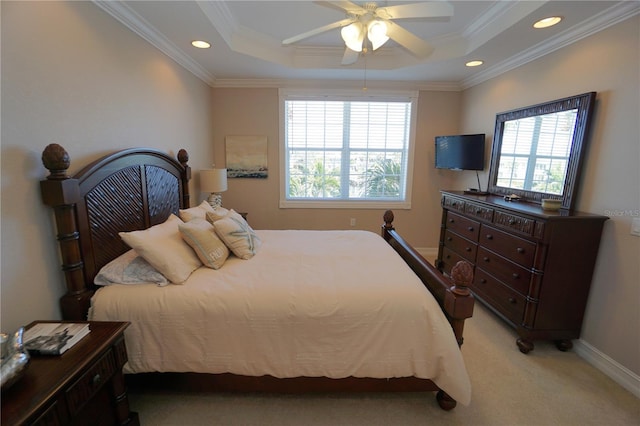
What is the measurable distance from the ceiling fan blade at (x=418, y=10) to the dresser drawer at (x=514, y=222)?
1611 mm

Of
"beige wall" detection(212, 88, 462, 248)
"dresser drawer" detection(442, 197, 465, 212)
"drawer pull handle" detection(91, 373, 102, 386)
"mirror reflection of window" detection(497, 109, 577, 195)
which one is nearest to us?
"drawer pull handle" detection(91, 373, 102, 386)

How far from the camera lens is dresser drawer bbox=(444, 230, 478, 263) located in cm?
286

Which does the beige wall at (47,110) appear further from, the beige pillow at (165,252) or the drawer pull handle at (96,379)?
the drawer pull handle at (96,379)

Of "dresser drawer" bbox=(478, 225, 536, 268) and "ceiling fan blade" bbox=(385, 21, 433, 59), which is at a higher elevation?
"ceiling fan blade" bbox=(385, 21, 433, 59)

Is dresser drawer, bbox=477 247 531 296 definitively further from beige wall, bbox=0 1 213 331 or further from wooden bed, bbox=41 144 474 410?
beige wall, bbox=0 1 213 331

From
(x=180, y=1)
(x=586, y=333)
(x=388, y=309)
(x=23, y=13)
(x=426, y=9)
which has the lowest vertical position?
(x=586, y=333)

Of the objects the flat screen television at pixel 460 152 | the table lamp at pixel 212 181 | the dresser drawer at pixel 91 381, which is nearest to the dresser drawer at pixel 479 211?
the flat screen television at pixel 460 152

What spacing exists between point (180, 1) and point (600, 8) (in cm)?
294

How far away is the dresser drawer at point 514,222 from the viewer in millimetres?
2135

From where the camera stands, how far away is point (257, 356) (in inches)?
61.3

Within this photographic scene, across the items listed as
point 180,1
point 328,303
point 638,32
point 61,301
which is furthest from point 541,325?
point 180,1

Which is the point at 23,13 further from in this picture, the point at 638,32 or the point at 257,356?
the point at 638,32

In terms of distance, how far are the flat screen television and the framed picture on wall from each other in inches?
97.9

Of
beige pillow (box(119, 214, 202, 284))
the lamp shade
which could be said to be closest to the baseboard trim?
beige pillow (box(119, 214, 202, 284))
